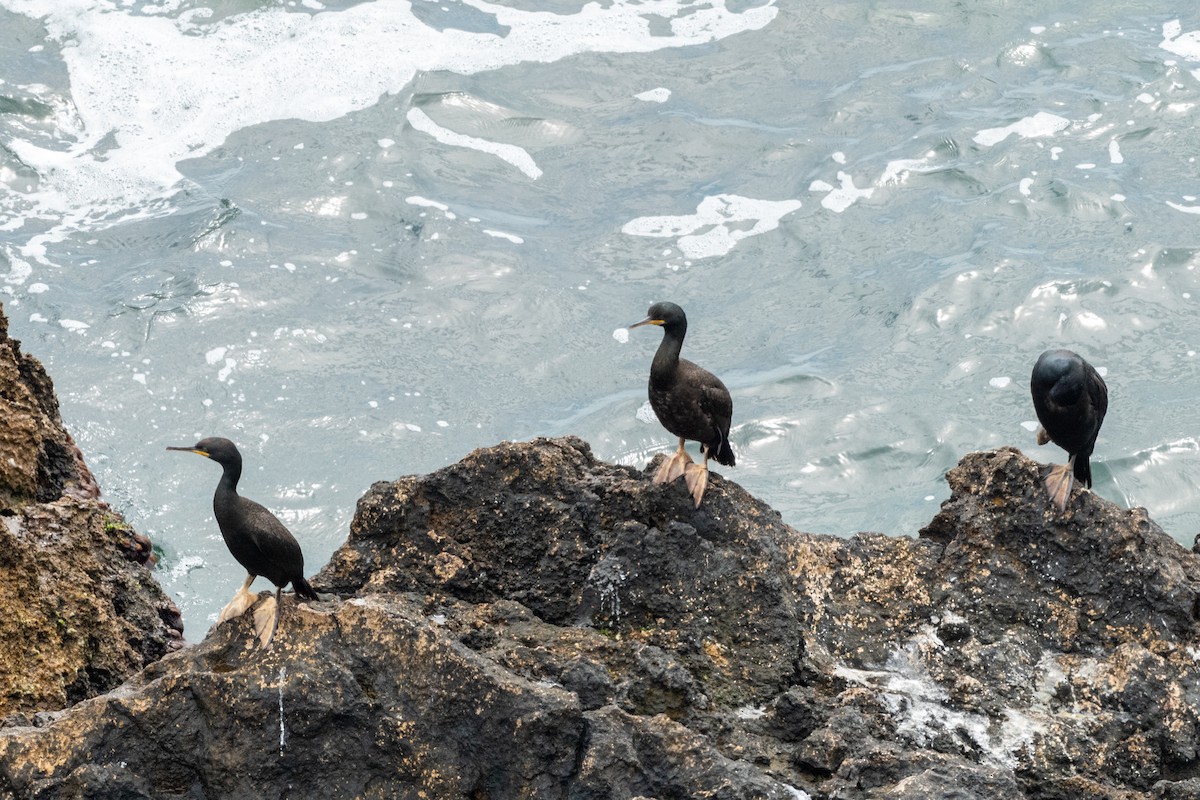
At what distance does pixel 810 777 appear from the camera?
573 centimetres

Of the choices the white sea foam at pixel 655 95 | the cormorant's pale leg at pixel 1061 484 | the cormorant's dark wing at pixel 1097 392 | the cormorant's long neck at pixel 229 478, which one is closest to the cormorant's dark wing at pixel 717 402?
the cormorant's pale leg at pixel 1061 484

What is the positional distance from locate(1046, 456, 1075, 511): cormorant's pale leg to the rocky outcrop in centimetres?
7

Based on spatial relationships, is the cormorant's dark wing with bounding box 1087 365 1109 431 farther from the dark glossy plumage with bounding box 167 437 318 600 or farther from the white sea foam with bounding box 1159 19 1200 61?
the white sea foam with bounding box 1159 19 1200 61

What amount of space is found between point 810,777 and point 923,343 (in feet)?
44.5

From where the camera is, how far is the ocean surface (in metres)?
17.5

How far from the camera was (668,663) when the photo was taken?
615 centimetres

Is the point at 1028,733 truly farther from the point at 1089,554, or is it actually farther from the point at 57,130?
the point at 57,130

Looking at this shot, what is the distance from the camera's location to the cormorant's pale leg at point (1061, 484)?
6.67 metres

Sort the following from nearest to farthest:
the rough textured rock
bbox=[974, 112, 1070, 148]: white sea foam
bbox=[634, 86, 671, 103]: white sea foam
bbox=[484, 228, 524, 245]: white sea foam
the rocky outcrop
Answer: the rocky outcrop → the rough textured rock → bbox=[484, 228, 524, 245]: white sea foam → bbox=[974, 112, 1070, 148]: white sea foam → bbox=[634, 86, 671, 103]: white sea foam

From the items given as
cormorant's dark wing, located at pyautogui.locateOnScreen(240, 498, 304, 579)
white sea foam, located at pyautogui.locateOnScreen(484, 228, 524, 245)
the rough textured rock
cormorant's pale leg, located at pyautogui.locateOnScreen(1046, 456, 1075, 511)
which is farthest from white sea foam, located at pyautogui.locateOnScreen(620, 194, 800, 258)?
cormorant's dark wing, located at pyautogui.locateOnScreen(240, 498, 304, 579)

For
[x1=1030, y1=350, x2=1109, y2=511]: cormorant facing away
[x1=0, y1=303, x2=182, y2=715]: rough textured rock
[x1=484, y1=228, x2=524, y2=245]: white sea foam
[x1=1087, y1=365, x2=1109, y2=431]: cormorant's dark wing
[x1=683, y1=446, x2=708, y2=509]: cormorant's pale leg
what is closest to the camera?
[x1=0, y1=303, x2=182, y2=715]: rough textured rock

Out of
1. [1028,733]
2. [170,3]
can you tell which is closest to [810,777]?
[1028,733]

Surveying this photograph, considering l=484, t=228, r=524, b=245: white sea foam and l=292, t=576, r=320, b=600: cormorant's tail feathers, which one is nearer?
l=292, t=576, r=320, b=600: cormorant's tail feathers

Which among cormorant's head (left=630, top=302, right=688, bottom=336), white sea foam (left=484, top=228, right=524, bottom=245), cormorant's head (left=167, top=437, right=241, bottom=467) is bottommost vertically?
white sea foam (left=484, top=228, right=524, bottom=245)
